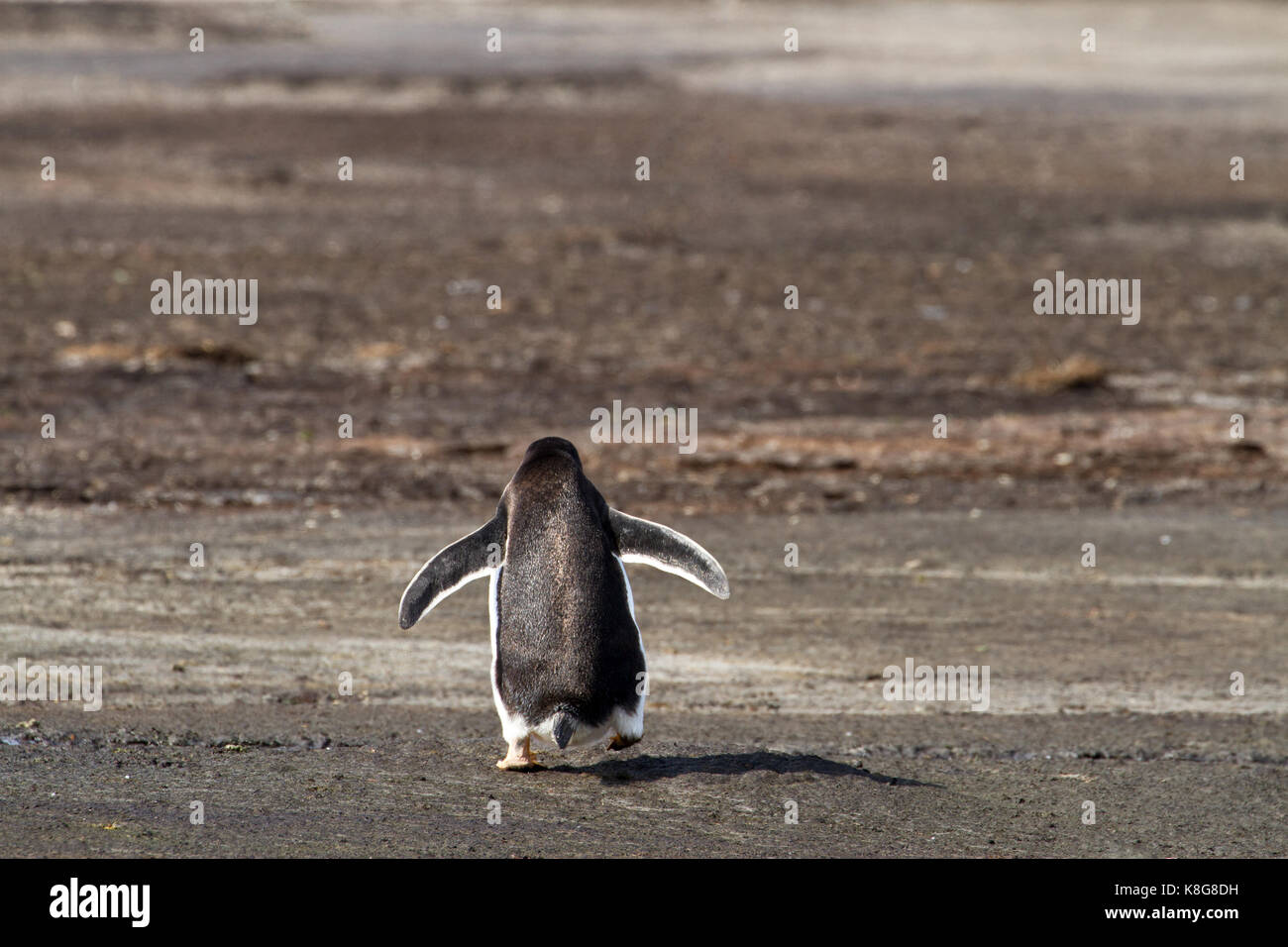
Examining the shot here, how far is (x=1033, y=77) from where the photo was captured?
38688mm

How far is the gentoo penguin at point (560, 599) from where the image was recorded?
266 inches

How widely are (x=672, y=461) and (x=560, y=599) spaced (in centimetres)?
639

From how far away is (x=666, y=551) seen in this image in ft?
23.8

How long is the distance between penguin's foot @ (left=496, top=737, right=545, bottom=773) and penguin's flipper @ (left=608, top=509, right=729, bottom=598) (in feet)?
3.04

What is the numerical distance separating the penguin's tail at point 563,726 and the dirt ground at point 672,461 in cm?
25

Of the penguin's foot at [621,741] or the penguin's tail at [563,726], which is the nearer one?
the penguin's tail at [563,726]

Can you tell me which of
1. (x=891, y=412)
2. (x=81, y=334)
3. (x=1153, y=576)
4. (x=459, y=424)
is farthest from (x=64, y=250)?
(x=1153, y=576)

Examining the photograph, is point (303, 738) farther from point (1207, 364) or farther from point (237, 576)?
point (1207, 364)
